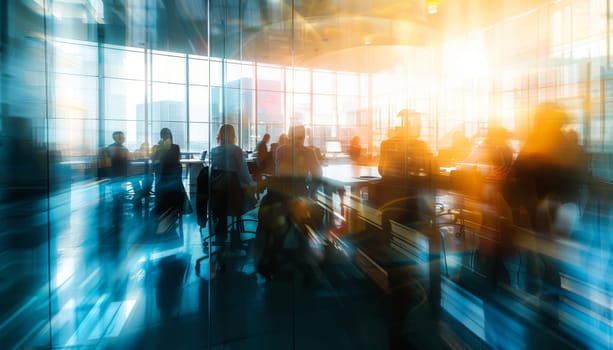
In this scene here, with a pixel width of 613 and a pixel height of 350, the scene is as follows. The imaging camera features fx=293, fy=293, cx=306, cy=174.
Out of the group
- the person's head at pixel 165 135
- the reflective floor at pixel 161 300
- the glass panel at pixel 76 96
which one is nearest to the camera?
the reflective floor at pixel 161 300

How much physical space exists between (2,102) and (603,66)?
15.7 ft

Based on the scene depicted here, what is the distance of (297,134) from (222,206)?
1067 millimetres

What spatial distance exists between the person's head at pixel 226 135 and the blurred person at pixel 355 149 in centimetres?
115

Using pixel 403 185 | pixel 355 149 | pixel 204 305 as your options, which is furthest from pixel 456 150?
pixel 204 305

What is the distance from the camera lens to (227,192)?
2.93 m

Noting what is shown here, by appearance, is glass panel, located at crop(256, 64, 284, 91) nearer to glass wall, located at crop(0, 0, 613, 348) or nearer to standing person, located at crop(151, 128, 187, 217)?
glass wall, located at crop(0, 0, 613, 348)

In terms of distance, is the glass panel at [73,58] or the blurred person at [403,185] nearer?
the glass panel at [73,58]

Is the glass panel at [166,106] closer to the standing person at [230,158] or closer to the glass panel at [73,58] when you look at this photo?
the standing person at [230,158]

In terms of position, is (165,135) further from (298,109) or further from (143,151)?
(298,109)

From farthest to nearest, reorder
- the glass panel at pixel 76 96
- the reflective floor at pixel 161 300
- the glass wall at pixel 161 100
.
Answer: the glass panel at pixel 76 96, the glass wall at pixel 161 100, the reflective floor at pixel 161 300

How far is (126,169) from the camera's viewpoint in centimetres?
292

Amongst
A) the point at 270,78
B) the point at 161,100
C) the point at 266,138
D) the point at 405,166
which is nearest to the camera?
the point at 161,100

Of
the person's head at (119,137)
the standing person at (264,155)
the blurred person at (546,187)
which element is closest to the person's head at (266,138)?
the standing person at (264,155)

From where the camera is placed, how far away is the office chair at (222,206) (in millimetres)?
2910
